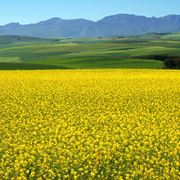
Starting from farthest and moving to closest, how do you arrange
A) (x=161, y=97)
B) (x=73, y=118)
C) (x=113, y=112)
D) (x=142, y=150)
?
(x=161, y=97)
(x=113, y=112)
(x=73, y=118)
(x=142, y=150)

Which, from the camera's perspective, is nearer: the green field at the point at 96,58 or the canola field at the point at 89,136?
the canola field at the point at 89,136

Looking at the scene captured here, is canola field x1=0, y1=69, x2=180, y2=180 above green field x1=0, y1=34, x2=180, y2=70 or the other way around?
above

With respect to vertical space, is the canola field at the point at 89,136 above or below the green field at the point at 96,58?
above

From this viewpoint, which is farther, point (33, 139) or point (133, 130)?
point (133, 130)

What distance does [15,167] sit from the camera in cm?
896

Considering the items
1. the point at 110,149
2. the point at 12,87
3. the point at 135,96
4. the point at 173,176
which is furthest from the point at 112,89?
the point at 173,176

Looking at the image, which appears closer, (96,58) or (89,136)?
(89,136)

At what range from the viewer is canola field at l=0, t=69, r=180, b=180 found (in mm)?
9164

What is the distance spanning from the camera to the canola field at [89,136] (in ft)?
30.1

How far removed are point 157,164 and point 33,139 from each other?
135 inches

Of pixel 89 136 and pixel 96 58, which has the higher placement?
pixel 89 136

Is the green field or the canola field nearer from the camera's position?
the canola field

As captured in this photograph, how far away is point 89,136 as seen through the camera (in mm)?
11414

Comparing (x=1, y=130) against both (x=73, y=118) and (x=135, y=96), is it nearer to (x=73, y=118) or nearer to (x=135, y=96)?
(x=73, y=118)
